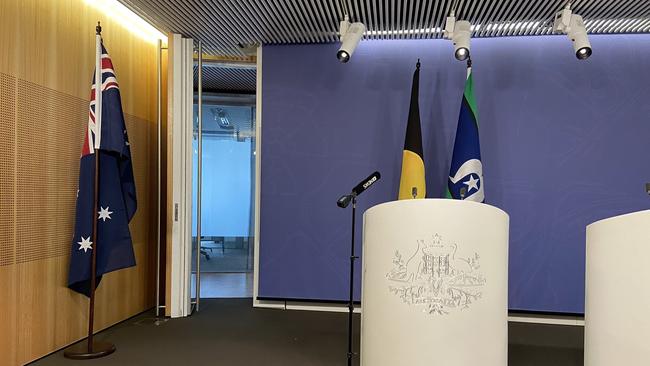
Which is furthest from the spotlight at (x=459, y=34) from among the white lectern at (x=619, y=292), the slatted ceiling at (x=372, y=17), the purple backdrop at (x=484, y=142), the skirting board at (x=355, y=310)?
the skirting board at (x=355, y=310)

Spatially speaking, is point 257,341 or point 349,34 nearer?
point 257,341

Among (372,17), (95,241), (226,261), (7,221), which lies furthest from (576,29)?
(226,261)

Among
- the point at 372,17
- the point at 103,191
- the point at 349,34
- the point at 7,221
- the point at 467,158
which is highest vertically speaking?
the point at 372,17

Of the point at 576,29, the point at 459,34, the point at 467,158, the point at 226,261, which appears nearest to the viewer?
the point at 576,29

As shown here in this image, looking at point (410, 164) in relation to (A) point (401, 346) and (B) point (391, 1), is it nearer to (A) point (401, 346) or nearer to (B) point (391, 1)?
(B) point (391, 1)

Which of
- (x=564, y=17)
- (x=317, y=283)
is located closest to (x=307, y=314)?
(x=317, y=283)

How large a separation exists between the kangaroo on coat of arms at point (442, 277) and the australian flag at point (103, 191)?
109 inches

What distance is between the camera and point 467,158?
470 cm

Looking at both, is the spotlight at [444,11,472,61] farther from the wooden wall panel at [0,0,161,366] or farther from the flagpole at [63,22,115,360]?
the wooden wall panel at [0,0,161,366]

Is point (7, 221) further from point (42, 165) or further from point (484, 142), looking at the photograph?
point (484, 142)

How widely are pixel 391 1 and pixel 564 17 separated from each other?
4.98ft

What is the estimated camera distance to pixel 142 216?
5254mm

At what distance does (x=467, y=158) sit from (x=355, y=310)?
207 centimetres

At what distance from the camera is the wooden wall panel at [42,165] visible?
343cm
